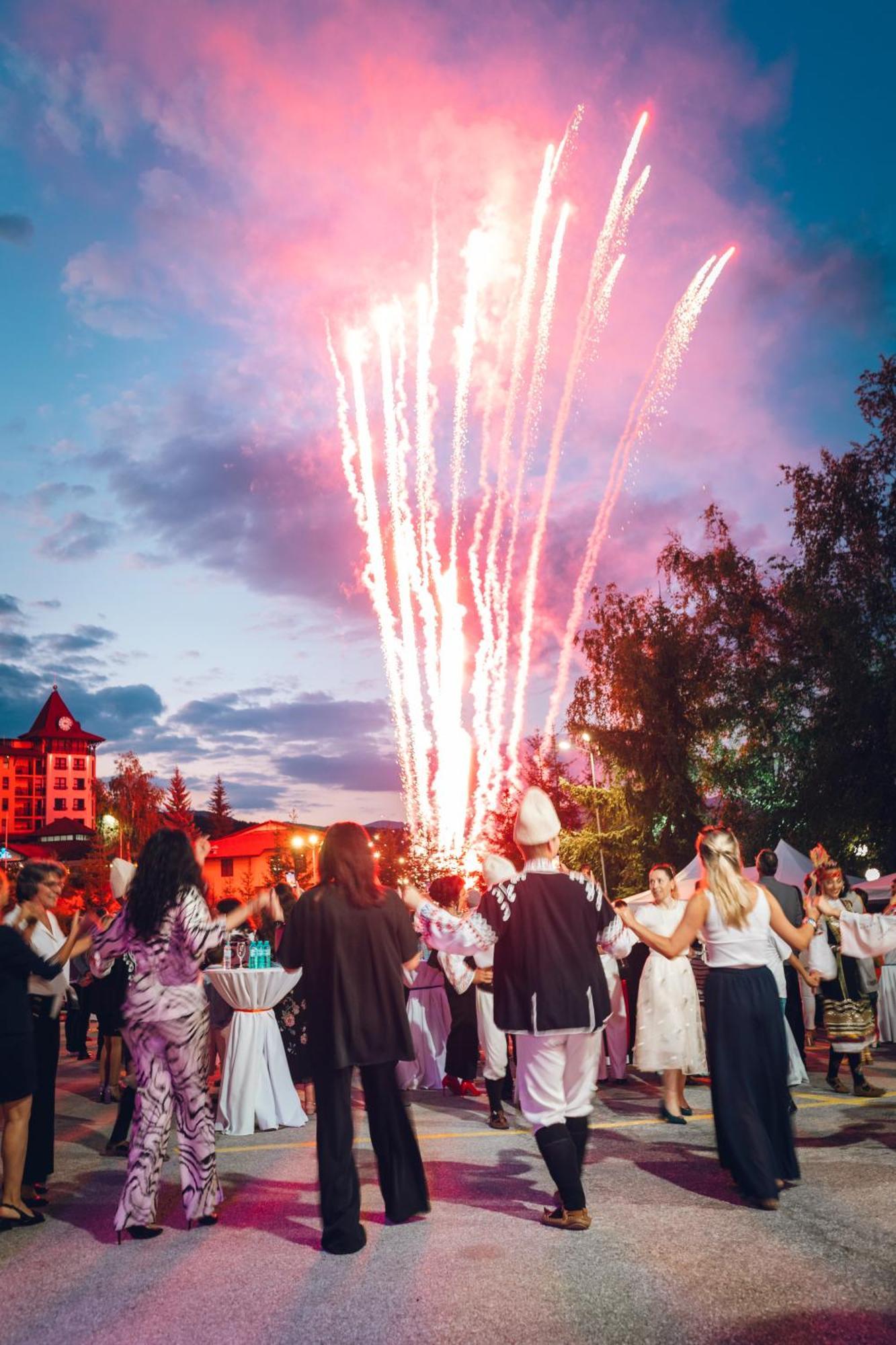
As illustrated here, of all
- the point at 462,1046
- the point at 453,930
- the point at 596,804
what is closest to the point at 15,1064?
the point at 453,930

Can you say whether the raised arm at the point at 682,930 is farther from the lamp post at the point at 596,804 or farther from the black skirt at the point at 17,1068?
the lamp post at the point at 596,804

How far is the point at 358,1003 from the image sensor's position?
5.19m

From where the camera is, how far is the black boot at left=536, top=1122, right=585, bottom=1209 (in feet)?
16.2

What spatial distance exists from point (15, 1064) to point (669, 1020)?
542 centimetres

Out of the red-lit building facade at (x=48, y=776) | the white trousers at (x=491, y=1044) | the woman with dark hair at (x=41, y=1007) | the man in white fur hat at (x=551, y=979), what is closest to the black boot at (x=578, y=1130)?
the man in white fur hat at (x=551, y=979)

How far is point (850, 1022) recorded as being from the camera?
357 inches

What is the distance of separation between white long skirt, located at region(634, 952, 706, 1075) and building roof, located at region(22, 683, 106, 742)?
124502 millimetres

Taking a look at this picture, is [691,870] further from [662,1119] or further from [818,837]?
[662,1119]

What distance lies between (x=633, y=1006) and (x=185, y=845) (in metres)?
7.55

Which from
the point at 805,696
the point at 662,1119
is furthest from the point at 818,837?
the point at 662,1119

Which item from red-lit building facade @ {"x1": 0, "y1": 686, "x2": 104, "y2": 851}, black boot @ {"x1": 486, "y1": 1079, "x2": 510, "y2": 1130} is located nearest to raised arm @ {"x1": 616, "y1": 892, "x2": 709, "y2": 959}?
black boot @ {"x1": 486, "y1": 1079, "x2": 510, "y2": 1130}

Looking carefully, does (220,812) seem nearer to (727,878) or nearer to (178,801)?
(178,801)

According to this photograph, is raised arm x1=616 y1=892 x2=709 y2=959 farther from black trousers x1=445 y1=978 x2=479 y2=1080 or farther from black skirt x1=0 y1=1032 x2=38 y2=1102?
black trousers x1=445 y1=978 x2=479 y2=1080

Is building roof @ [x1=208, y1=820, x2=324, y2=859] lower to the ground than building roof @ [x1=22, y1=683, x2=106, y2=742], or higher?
lower
